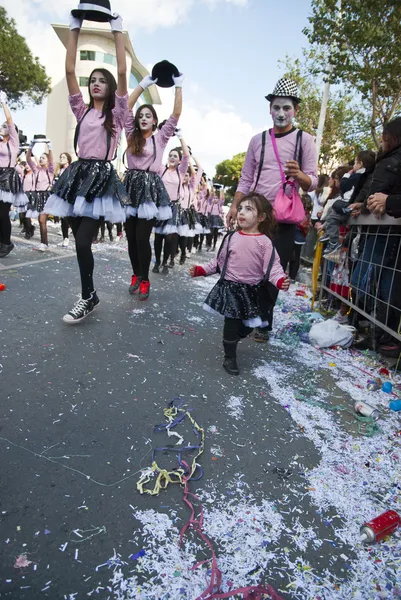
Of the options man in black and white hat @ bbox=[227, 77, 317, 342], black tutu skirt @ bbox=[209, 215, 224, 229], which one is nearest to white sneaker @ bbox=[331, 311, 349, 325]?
man in black and white hat @ bbox=[227, 77, 317, 342]

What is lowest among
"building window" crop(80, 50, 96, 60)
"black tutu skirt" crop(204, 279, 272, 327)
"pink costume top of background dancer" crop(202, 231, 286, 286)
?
"black tutu skirt" crop(204, 279, 272, 327)

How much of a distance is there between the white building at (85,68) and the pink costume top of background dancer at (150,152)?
33.0 meters

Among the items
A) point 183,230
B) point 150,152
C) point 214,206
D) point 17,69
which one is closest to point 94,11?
point 150,152

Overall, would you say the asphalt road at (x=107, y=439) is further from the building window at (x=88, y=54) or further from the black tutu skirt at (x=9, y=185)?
the building window at (x=88, y=54)

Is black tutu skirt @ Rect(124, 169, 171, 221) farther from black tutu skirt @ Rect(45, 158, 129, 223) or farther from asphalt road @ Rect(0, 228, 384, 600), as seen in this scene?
asphalt road @ Rect(0, 228, 384, 600)

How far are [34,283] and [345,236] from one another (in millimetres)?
3616

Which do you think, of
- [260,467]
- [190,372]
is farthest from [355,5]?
[260,467]

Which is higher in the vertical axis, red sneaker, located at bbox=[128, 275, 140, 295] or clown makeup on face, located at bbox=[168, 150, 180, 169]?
clown makeup on face, located at bbox=[168, 150, 180, 169]

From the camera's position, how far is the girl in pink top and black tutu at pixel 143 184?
448 centimetres

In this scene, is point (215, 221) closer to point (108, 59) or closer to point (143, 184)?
point (143, 184)

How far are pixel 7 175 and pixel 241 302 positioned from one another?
4825 mm

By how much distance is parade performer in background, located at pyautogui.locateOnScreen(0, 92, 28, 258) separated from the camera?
5773mm

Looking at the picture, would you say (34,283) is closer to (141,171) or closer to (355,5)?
(141,171)

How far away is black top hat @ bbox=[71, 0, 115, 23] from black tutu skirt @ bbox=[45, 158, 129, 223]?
1.06 m
